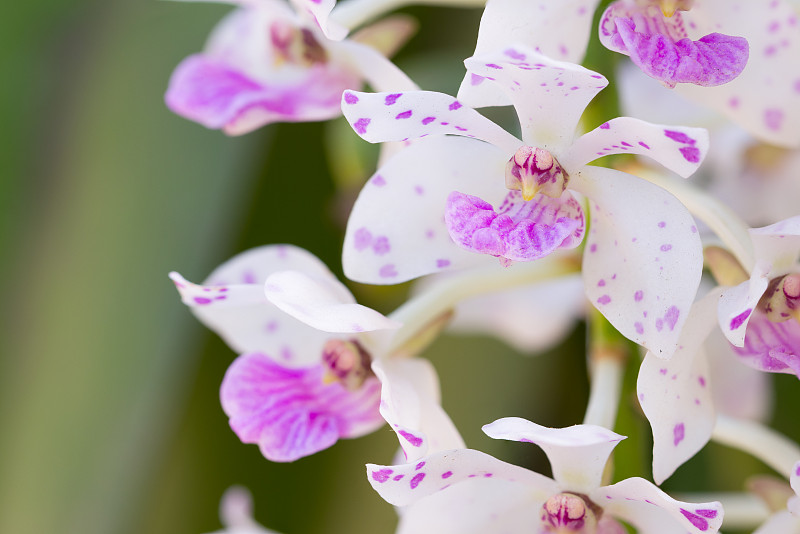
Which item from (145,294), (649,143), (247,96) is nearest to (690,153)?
(649,143)

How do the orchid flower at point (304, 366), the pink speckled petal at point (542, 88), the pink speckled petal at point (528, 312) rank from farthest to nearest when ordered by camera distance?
the pink speckled petal at point (528, 312) < the orchid flower at point (304, 366) < the pink speckled petal at point (542, 88)

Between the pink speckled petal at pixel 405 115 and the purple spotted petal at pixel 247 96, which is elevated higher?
the pink speckled petal at pixel 405 115

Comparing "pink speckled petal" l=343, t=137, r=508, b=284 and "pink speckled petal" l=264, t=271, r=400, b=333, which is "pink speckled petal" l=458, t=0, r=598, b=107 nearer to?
"pink speckled petal" l=343, t=137, r=508, b=284

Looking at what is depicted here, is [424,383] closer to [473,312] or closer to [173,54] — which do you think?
[473,312]

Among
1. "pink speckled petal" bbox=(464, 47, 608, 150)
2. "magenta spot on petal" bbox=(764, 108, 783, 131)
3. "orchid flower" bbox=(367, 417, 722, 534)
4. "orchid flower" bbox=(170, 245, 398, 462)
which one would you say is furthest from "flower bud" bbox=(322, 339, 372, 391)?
"magenta spot on petal" bbox=(764, 108, 783, 131)

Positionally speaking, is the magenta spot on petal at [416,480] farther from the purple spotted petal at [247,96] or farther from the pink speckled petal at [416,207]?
the purple spotted petal at [247,96]

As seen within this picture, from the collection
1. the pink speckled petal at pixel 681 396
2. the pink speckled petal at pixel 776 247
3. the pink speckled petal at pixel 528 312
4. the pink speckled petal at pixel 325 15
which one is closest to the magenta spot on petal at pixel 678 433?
the pink speckled petal at pixel 681 396

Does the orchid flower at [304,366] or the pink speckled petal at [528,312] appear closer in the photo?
the orchid flower at [304,366]

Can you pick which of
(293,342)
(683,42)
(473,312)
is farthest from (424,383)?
(473,312)
